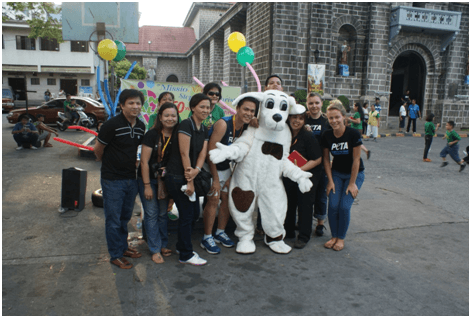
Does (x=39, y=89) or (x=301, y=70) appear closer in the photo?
(x=301, y=70)

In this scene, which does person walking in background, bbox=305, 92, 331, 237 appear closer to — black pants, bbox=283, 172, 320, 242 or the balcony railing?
black pants, bbox=283, 172, 320, 242

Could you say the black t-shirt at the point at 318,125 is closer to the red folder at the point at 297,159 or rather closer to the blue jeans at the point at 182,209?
the red folder at the point at 297,159

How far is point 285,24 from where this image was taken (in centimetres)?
1475

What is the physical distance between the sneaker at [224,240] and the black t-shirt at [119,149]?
1275mm

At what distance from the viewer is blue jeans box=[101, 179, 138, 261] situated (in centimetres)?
325

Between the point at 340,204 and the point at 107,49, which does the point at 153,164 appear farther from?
the point at 107,49

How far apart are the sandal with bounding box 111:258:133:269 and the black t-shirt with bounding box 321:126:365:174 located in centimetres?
244

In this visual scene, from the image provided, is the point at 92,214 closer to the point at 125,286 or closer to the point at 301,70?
the point at 125,286

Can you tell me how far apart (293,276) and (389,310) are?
0.86 m

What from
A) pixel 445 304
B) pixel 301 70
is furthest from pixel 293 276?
pixel 301 70

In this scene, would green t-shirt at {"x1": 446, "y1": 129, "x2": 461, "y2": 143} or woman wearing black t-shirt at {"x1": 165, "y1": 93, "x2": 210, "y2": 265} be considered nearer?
woman wearing black t-shirt at {"x1": 165, "y1": 93, "x2": 210, "y2": 265}

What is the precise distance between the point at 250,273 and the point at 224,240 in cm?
68

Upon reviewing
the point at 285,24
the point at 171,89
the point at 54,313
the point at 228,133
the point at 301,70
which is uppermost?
the point at 285,24

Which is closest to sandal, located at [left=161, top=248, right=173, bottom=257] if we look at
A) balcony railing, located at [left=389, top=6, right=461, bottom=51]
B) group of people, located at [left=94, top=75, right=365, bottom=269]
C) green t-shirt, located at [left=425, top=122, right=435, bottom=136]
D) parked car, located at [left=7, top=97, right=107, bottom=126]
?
group of people, located at [left=94, top=75, right=365, bottom=269]
